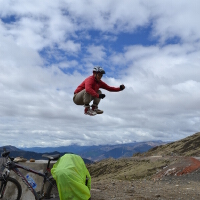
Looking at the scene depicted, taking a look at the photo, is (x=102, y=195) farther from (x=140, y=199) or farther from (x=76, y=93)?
(x=76, y=93)

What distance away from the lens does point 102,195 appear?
32.1 ft

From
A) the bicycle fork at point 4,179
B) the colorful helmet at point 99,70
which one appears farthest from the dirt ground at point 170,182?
the colorful helmet at point 99,70

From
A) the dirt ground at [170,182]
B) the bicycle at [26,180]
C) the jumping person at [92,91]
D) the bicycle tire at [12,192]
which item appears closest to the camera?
the bicycle at [26,180]

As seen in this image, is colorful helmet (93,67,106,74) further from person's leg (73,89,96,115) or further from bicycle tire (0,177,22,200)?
bicycle tire (0,177,22,200)

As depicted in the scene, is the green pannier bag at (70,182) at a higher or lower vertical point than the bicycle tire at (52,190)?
higher

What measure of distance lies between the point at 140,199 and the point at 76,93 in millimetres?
4178

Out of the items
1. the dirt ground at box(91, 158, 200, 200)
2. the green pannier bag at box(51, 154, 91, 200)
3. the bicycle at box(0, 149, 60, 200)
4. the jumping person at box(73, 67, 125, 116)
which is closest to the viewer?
the green pannier bag at box(51, 154, 91, 200)

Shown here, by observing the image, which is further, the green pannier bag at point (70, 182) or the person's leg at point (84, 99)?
the person's leg at point (84, 99)

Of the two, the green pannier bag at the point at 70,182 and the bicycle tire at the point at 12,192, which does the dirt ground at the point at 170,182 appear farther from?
the green pannier bag at the point at 70,182

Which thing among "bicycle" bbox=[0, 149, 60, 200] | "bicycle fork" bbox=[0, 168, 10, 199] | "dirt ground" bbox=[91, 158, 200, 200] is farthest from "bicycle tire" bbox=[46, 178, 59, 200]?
"dirt ground" bbox=[91, 158, 200, 200]

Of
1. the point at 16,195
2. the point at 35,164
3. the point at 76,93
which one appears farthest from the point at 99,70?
the point at 16,195

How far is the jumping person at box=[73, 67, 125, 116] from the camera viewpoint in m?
7.52

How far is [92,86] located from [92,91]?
1.15ft

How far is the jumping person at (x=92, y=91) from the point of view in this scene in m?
7.52
